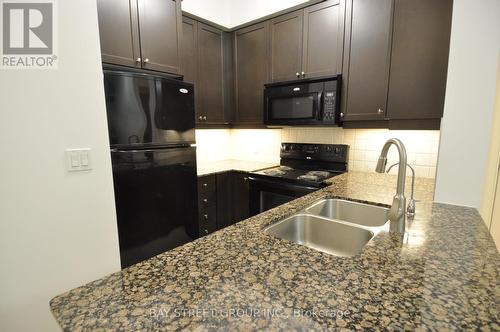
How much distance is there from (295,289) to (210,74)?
2.49 metres

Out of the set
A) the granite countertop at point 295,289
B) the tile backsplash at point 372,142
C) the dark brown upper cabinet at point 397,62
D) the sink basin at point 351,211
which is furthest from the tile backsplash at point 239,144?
the granite countertop at point 295,289

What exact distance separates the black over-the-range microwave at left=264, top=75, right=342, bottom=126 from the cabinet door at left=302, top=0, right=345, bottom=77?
0.12 meters

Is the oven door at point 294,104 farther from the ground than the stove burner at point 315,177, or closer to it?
farther from the ground

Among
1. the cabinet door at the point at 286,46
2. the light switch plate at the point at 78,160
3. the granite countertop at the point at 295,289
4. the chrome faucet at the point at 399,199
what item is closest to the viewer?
the granite countertop at the point at 295,289

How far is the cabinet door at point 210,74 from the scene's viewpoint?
2.55 m

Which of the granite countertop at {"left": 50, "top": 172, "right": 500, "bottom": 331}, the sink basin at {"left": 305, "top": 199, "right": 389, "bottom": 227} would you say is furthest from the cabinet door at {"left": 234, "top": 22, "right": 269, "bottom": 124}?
the granite countertop at {"left": 50, "top": 172, "right": 500, "bottom": 331}

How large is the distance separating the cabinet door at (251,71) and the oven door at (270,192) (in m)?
0.74

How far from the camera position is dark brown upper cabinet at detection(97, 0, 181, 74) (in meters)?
1.75

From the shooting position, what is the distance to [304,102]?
7.52 ft

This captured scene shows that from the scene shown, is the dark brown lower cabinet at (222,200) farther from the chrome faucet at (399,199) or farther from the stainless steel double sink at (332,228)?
the chrome faucet at (399,199)

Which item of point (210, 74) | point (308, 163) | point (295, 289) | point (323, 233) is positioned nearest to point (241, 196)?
point (308, 163)

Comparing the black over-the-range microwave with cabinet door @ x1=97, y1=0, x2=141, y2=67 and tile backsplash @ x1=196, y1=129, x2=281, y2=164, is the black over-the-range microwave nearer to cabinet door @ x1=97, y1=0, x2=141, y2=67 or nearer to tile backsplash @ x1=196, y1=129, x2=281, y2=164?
tile backsplash @ x1=196, y1=129, x2=281, y2=164

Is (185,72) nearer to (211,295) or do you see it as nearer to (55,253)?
(55,253)

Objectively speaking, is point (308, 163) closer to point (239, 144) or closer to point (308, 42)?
point (239, 144)
